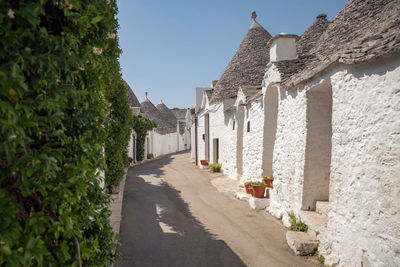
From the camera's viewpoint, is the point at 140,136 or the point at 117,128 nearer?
the point at 117,128

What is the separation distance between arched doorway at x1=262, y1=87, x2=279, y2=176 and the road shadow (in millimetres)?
3309

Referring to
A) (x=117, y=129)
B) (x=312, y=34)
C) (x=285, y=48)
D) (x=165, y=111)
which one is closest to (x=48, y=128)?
(x=117, y=129)

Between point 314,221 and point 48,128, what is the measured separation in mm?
5191

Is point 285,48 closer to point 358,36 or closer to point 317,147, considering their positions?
point 358,36

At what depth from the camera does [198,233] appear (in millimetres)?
6078

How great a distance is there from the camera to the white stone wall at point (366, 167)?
336cm

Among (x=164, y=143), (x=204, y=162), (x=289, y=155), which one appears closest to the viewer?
(x=289, y=155)

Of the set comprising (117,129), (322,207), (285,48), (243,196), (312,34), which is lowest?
(243,196)

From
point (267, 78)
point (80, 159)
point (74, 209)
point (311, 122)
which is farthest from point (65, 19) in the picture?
point (267, 78)

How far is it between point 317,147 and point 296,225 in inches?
72.8

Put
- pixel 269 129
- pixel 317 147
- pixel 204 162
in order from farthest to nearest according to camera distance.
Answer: pixel 204 162 < pixel 269 129 < pixel 317 147

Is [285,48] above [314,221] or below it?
above

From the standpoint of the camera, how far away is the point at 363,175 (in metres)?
3.89

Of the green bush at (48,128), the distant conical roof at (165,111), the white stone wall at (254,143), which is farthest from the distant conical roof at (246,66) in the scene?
the distant conical roof at (165,111)
